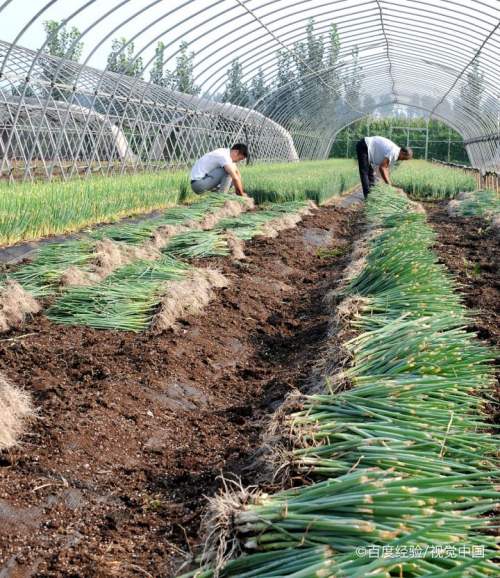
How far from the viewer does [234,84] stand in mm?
20516

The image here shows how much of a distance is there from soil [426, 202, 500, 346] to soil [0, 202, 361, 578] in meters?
0.91

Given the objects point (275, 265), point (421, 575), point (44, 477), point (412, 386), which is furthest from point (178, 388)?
point (275, 265)

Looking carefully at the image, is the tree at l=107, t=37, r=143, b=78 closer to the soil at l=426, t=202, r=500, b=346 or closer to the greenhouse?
the greenhouse

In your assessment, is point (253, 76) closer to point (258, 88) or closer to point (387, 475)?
point (258, 88)

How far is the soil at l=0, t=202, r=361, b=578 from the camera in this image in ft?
7.45

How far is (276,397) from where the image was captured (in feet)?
11.4

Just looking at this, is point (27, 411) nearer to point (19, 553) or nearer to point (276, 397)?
point (19, 553)

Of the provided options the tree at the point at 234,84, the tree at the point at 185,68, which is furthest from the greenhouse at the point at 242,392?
the tree at the point at 234,84

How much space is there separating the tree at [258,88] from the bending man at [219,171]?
10.3m

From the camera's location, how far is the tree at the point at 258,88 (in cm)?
2120

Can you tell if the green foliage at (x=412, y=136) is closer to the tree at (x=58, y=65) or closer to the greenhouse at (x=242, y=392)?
the tree at (x=58, y=65)

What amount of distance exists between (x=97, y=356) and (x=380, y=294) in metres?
1.52

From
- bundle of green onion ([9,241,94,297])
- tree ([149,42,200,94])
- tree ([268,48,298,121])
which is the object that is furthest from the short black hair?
tree ([268,48,298,121])

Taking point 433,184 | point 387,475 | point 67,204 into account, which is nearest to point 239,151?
point 67,204
